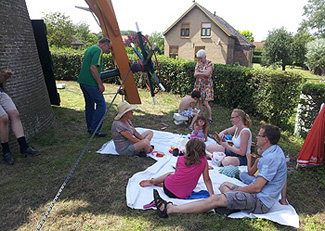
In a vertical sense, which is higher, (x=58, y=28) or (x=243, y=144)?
(x=58, y=28)

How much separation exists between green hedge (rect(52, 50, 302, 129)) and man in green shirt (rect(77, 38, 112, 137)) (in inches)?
141

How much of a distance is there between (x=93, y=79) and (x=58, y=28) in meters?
30.2

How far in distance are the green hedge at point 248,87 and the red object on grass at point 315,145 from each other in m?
2.49

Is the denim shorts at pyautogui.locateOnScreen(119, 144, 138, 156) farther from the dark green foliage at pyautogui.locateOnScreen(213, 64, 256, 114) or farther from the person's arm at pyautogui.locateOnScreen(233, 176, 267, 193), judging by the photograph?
the dark green foliage at pyautogui.locateOnScreen(213, 64, 256, 114)

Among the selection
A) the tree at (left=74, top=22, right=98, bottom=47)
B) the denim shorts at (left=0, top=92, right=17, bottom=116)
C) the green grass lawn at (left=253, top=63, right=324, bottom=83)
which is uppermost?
the tree at (left=74, top=22, right=98, bottom=47)

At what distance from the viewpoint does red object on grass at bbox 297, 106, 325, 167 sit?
13.4 feet

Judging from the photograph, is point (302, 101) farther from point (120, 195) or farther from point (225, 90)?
point (120, 195)

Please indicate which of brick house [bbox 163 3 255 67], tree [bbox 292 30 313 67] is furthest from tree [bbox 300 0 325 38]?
brick house [bbox 163 3 255 67]

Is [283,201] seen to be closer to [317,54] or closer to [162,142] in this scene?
[162,142]

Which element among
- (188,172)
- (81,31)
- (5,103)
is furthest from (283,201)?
(81,31)

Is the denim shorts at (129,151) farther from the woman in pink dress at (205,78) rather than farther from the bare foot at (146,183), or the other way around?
the woman in pink dress at (205,78)

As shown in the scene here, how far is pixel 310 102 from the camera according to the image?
554 centimetres

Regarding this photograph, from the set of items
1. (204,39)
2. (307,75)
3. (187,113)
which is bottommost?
(307,75)

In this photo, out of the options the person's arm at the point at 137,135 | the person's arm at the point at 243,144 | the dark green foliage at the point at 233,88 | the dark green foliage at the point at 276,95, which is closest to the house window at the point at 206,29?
the dark green foliage at the point at 233,88
